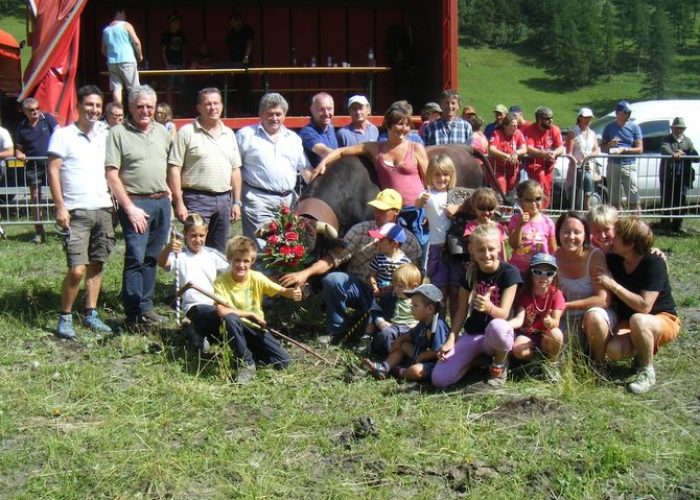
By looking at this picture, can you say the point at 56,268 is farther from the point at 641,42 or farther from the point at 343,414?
the point at 641,42

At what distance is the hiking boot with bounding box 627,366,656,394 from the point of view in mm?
5621

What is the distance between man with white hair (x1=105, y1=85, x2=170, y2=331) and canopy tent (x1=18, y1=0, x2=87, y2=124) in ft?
21.7

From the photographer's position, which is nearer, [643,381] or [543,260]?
[643,381]

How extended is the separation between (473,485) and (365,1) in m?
13.6

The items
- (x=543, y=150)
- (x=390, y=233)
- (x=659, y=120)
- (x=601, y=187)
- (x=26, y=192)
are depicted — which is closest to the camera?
(x=390, y=233)

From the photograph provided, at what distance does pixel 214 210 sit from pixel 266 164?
0.57 m

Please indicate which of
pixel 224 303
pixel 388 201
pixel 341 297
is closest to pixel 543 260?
pixel 388 201

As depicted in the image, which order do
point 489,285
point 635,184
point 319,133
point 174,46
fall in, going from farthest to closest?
1. point 174,46
2. point 635,184
3. point 319,133
4. point 489,285

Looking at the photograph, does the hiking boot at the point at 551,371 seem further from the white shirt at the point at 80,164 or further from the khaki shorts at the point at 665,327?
the white shirt at the point at 80,164

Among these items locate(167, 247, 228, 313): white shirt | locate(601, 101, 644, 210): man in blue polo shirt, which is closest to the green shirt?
locate(167, 247, 228, 313): white shirt

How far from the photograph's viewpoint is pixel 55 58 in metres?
12.9

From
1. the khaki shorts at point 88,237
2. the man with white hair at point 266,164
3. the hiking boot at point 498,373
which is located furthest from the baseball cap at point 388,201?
the khaki shorts at point 88,237

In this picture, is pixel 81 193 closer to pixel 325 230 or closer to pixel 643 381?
pixel 325 230

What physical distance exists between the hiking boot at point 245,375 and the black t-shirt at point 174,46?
10862mm
